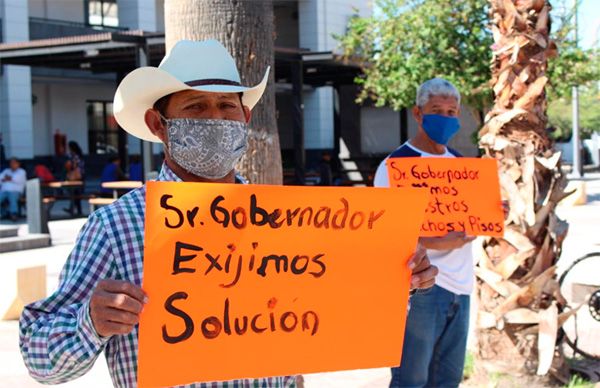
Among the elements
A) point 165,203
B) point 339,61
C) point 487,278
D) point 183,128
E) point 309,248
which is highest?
point 339,61

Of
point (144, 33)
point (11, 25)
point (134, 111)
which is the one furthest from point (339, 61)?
point (134, 111)

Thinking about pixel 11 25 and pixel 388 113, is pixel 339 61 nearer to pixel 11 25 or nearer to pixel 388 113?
pixel 388 113

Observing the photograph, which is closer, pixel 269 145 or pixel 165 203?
pixel 165 203

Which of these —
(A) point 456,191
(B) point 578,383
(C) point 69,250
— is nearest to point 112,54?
(C) point 69,250

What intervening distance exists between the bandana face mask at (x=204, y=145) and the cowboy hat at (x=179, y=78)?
95mm

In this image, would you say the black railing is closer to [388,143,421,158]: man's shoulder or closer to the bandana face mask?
[388,143,421,158]: man's shoulder

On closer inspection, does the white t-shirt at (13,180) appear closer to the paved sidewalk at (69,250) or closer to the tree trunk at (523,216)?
the paved sidewalk at (69,250)

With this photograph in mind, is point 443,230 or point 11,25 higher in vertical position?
point 11,25

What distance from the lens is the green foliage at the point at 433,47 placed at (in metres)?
20.7

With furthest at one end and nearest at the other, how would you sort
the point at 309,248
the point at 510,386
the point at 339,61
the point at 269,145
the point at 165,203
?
the point at 339,61 < the point at 510,386 < the point at 269,145 < the point at 309,248 < the point at 165,203

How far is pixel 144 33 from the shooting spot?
16.9m

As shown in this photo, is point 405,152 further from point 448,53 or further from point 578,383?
point 448,53

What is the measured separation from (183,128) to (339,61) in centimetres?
2114

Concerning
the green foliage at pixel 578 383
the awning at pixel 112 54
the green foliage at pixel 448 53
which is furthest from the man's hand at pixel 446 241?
the green foliage at pixel 448 53
